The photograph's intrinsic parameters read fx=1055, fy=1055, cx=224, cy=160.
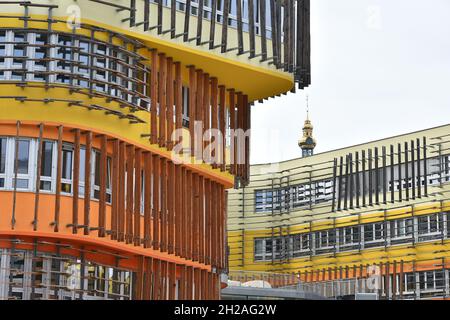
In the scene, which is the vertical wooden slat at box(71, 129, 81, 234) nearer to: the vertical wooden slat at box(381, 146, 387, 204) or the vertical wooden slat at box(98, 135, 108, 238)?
the vertical wooden slat at box(98, 135, 108, 238)

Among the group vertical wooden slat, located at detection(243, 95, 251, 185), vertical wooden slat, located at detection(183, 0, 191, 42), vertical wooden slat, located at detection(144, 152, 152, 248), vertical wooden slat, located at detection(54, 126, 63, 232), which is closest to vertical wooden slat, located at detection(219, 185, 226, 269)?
vertical wooden slat, located at detection(243, 95, 251, 185)

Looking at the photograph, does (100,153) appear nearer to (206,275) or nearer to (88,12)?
(88,12)

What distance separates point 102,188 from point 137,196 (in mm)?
2295

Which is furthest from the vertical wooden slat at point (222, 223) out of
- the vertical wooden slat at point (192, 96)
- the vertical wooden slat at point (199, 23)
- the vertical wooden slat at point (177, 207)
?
the vertical wooden slat at point (199, 23)

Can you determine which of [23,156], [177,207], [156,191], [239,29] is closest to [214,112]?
[239,29]

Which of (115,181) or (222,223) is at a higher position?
(115,181)

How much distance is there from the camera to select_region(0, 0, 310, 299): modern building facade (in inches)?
1348

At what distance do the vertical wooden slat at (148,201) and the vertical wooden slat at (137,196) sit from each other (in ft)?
1.47

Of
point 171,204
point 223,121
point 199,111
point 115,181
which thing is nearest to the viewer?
point 115,181

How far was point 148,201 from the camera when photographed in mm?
38125

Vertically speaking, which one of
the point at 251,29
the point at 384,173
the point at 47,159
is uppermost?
the point at 251,29

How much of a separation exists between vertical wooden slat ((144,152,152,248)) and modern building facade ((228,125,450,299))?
20755 millimetres

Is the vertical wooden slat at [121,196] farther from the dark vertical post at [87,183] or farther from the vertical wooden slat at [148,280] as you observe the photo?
the vertical wooden slat at [148,280]

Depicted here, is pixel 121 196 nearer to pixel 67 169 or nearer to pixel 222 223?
pixel 67 169
